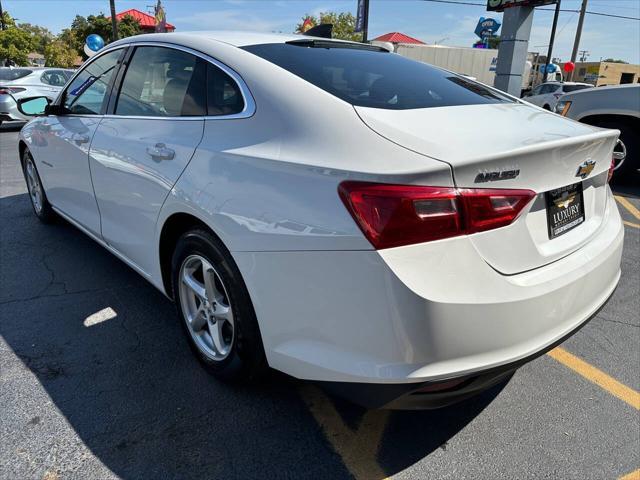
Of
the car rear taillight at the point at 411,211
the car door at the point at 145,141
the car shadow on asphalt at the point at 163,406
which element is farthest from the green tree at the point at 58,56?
the car rear taillight at the point at 411,211

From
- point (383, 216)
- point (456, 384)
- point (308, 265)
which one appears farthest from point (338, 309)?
point (456, 384)

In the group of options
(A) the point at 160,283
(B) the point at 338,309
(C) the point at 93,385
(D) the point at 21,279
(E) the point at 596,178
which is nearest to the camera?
(B) the point at 338,309

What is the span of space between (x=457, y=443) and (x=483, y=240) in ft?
3.33

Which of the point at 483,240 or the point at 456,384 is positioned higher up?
the point at 483,240

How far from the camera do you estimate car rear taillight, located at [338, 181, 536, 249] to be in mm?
1526

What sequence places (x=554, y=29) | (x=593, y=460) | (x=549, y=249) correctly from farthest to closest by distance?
(x=554, y=29) < (x=593, y=460) < (x=549, y=249)

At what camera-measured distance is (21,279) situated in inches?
142

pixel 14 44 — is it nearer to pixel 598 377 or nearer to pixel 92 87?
pixel 92 87

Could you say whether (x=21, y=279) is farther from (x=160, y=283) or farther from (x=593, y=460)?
(x=593, y=460)

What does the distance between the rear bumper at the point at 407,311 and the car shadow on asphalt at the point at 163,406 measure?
442 millimetres

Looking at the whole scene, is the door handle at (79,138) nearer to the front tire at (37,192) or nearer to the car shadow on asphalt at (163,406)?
the car shadow on asphalt at (163,406)

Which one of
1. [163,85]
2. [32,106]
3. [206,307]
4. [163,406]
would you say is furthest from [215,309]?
[32,106]

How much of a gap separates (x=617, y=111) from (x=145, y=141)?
6700 millimetres

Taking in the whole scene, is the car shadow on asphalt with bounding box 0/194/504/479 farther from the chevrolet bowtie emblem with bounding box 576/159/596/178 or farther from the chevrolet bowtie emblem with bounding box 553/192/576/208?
the chevrolet bowtie emblem with bounding box 576/159/596/178
